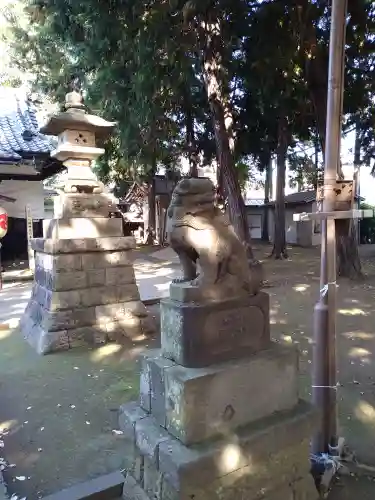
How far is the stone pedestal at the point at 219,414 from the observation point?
2.18 m

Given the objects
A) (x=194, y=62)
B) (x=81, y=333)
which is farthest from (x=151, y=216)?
(x=81, y=333)

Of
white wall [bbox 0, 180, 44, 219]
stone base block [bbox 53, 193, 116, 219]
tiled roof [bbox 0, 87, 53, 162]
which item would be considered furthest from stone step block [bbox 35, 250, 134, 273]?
white wall [bbox 0, 180, 44, 219]

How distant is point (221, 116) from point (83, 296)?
5.63 metres

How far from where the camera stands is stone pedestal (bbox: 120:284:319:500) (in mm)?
2176

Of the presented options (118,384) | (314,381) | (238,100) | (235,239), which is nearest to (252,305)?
(235,239)

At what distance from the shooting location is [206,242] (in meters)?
2.43

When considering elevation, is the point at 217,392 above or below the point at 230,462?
above

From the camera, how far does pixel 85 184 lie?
651 cm

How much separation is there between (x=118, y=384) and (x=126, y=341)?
170 centimetres

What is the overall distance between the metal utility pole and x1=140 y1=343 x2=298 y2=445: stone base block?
1.52 feet

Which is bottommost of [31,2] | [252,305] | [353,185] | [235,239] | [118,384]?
[118,384]

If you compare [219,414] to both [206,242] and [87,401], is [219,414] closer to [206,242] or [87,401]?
[206,242]

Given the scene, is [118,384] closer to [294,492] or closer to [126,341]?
[126,341]

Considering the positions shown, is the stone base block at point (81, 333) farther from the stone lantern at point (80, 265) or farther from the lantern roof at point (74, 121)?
the lantern roof at point (74, 121)
